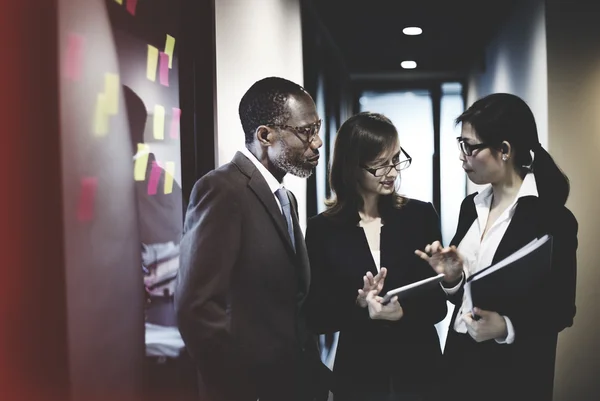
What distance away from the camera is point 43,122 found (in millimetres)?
919

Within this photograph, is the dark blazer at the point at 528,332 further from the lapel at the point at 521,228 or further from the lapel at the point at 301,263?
the lapel at the point at 301,263

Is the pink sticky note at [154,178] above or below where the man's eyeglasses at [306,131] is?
below

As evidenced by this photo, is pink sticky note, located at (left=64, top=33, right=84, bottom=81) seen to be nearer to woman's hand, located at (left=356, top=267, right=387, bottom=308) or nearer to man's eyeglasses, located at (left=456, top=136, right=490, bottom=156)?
woman's hand, located at (left=356, top=267, right=387, bottom=308)

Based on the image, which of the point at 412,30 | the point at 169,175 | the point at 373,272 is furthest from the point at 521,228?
the point at 412,30

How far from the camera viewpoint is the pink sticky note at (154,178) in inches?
58.3

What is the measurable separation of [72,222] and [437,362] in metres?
1.27

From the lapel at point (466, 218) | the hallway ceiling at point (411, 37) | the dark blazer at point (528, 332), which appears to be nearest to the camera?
the dark blazer at point (528, 332)

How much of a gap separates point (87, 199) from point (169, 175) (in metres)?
0.56

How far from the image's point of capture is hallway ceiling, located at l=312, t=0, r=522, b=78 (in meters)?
3.21

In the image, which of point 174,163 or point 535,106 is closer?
point 174,163

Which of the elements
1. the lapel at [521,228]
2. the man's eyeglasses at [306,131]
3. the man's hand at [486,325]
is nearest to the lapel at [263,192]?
the man's eyeglasses at [306,131]

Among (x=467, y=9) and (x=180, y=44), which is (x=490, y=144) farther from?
(x=467, y=9)

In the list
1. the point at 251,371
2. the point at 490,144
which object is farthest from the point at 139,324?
the point at 490,144

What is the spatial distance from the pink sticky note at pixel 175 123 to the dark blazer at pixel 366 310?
571mm
